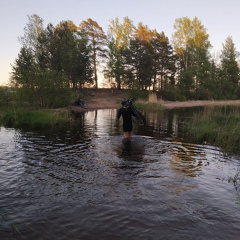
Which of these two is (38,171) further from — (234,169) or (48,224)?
(234,169)

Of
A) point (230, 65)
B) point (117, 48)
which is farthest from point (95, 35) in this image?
point (230, 65)

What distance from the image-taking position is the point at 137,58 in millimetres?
46094

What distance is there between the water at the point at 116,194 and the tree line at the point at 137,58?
96.0 ft

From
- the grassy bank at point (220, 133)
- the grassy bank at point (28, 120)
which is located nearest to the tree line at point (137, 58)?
the grassy bank at point (28, 120)

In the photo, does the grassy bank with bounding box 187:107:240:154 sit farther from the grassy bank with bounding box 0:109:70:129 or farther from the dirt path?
the dirt path

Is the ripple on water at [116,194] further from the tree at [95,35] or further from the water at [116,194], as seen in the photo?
the tree at [95,35]

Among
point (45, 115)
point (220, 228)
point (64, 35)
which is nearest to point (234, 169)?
point (220, 228)

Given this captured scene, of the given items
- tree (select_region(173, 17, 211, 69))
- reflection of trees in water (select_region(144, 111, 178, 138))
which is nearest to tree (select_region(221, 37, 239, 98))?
tree (select_region(173, 17, 211, 69))

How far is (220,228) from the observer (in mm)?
4176

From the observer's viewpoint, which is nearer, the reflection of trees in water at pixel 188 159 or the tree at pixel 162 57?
the reflection of trees in water at pixel 188 159

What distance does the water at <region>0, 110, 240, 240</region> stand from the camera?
13.5 ft

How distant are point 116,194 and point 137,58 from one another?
43.1 metres

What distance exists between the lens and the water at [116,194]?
13.5ft

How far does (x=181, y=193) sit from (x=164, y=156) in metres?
3.35
